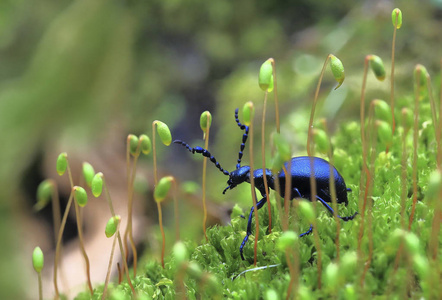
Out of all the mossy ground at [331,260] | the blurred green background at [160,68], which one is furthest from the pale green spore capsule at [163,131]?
the blurred green background at [160,68]

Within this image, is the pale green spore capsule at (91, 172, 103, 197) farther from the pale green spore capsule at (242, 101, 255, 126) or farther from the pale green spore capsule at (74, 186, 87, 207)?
the pale green spore capsule at (242, 101, 255, 126)

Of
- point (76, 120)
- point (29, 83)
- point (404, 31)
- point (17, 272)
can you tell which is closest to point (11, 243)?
point (17, 272)

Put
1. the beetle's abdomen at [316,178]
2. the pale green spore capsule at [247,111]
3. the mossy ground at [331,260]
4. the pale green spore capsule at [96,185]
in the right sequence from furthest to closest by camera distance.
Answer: the beetle's abdomen at [316,178] < the pale green spore capsule at [96,185] < the pale green spore capsule at [247,111] < the mossy ground at [331,260]

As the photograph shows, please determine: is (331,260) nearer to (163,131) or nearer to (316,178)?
(316,178)

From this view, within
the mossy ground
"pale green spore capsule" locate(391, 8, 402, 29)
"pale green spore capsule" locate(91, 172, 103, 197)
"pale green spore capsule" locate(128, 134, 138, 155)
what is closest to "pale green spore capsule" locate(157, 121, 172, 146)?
"pale green spore capsule" locate(128, 134, 138, 155)

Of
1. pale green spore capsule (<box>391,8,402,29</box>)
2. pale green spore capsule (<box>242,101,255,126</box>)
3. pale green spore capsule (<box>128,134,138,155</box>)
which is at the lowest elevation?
pale green spore capsule (<box>128,134,138,155</box>)

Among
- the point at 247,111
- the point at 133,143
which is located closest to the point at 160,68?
the point at 133,143

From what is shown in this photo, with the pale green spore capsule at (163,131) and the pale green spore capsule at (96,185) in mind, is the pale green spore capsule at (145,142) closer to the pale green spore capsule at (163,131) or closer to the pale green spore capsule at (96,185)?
the pale green spore capsule at (163,131)

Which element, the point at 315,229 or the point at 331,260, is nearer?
the point at 315,229

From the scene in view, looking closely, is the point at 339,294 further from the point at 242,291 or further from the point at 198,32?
the point at 198,32
